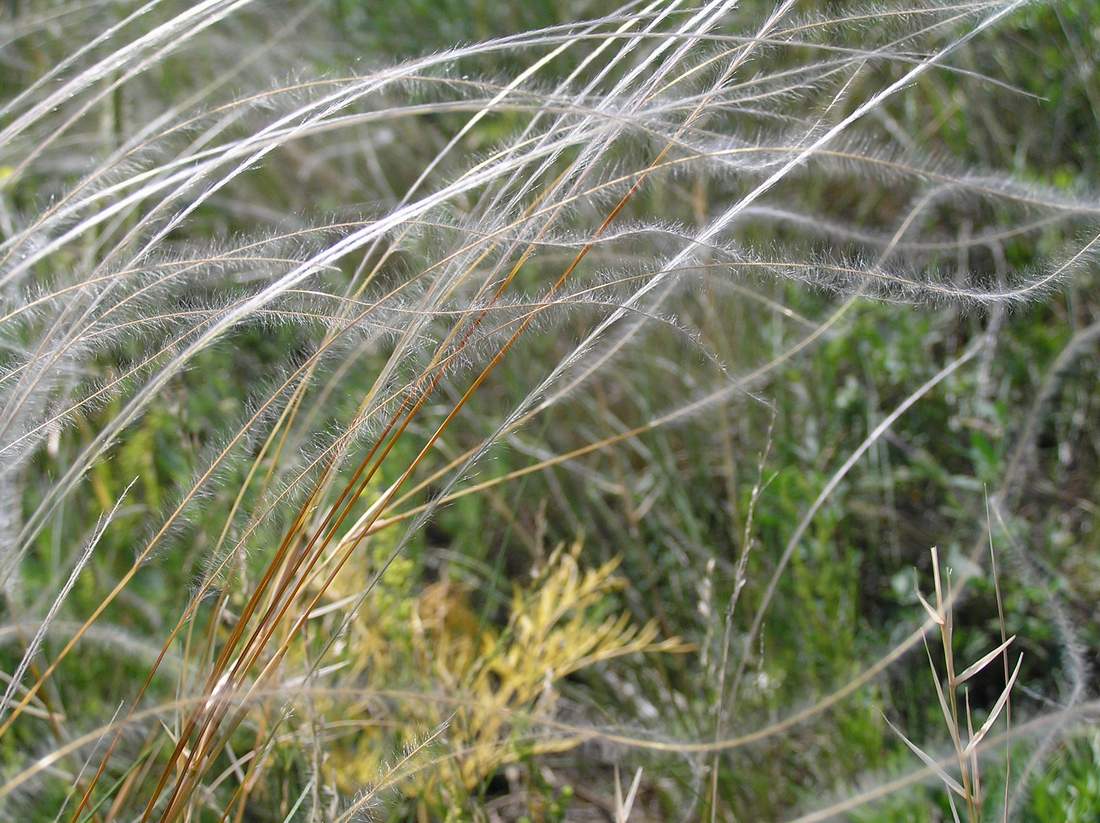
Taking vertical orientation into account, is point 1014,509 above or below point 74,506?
below

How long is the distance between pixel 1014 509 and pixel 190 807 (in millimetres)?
1405

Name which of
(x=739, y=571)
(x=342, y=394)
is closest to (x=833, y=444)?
(x=739, y=571)

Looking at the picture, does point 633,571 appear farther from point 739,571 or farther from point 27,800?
point 27,800

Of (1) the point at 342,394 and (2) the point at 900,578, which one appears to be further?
(1) the point at 342,394

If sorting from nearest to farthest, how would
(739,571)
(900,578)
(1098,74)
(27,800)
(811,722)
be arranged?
(739,571), (27,800), (811,722), (900,578), (1098,74)

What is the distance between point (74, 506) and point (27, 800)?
69 centimetres

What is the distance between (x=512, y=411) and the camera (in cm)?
104

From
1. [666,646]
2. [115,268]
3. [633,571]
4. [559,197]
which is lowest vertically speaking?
[633,571]

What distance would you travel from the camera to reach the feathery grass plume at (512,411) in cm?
88

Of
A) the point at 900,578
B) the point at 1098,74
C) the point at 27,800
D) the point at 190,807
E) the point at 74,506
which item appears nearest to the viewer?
the point at 190,807

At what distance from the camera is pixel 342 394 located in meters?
1.97

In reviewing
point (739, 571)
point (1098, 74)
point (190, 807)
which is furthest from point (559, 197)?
point (1098, 74)

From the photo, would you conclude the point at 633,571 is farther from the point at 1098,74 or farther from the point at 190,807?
the point at 1098,74

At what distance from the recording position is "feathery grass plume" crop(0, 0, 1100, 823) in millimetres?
882
